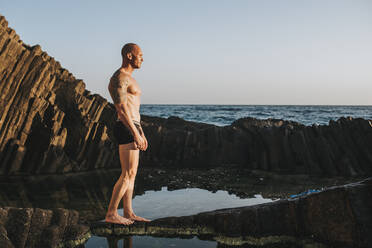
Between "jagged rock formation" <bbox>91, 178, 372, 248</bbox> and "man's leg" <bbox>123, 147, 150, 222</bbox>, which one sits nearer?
"jagged rock formation" <bbox>91, 178, 372, 248</bbox>

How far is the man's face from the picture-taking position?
494 cm

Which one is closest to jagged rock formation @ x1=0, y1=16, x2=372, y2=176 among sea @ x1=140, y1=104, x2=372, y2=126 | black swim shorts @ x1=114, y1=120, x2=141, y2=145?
black swim shorts @ x1=114, y1=120, x2=141, y2=145

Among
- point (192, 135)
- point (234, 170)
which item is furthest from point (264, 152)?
point (192, 135)

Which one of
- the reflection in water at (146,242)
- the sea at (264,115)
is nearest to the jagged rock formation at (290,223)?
the reflection in water at (146,242)

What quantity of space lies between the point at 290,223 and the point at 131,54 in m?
3.26

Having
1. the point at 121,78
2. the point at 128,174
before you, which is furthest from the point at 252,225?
the point at 121,78

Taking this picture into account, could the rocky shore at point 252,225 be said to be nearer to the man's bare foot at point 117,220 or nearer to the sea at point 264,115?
the man's bare foot at point 117,220

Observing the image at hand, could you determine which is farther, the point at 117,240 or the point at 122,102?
the point at 122,102

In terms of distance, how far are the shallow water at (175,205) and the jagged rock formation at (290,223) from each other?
222 millimetres

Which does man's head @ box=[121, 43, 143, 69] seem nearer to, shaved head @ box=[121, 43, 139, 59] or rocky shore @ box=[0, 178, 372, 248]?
shaved head @ box=[121, 43, 139, 59]

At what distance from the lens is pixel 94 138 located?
454 inches

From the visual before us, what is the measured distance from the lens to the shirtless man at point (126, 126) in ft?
15.0

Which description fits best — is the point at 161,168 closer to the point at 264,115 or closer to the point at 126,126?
the point at 126,126

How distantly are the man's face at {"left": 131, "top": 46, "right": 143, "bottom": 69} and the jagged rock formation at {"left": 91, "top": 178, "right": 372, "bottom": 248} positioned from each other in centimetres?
233
